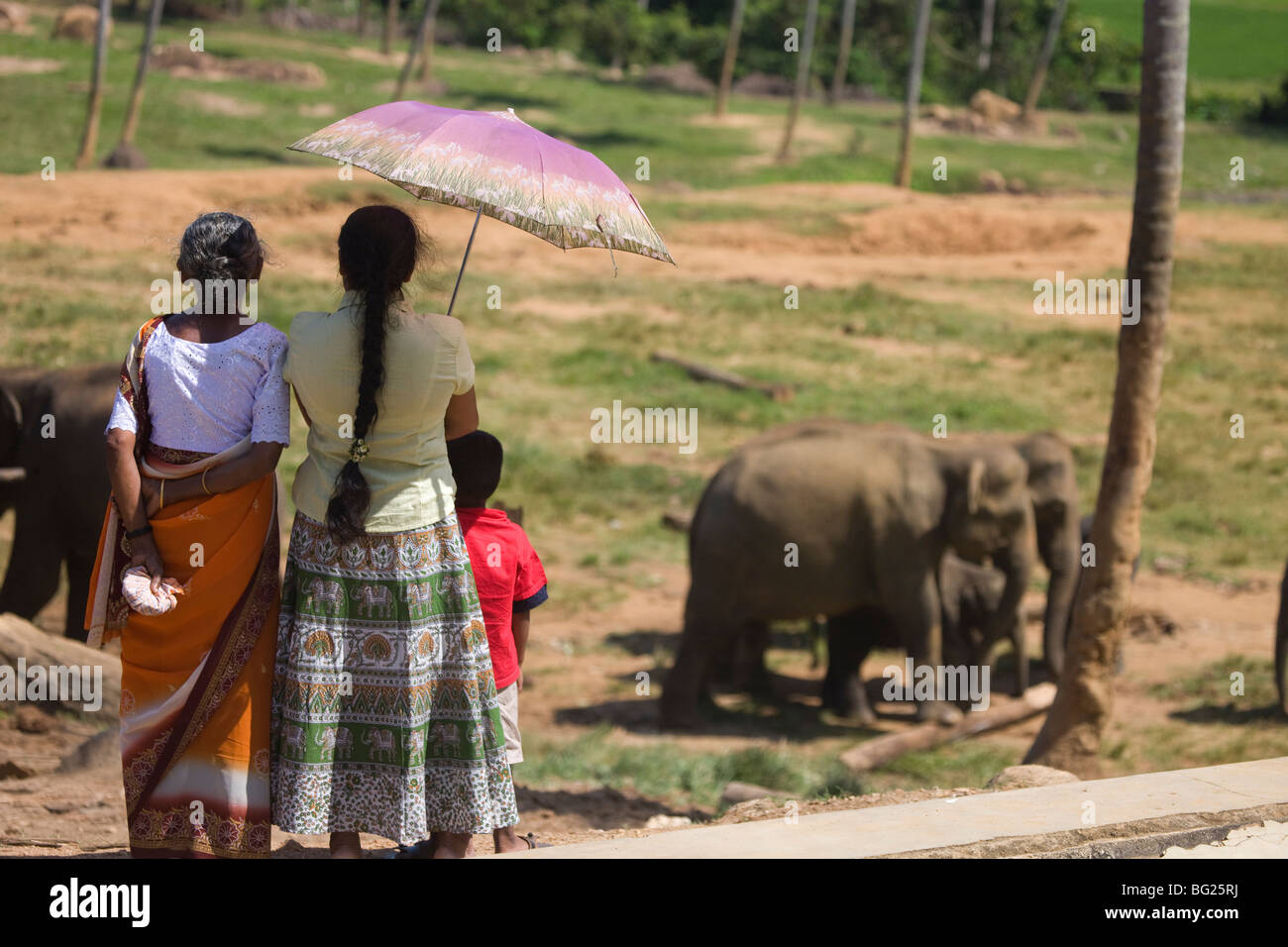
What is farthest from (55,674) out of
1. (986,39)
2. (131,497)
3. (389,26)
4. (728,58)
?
(986,39)

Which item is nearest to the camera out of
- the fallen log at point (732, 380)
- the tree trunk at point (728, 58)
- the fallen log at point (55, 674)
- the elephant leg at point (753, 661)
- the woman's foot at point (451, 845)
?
the woman's foot at point (451, 845)

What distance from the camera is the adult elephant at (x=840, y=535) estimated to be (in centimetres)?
1068

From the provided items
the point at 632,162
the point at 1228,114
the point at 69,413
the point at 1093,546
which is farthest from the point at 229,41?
the point at 1093,546

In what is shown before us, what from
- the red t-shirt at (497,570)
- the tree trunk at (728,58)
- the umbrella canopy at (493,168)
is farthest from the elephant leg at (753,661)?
the tree trunk at (728,58)

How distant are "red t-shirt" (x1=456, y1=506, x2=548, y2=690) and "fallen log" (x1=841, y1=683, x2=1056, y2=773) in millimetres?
4767

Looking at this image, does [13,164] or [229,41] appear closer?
[13,164]

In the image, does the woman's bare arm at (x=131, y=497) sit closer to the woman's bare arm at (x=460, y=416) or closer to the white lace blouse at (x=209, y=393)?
the white lace blouse at (x=209, y=393)

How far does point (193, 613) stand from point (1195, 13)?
8315cm

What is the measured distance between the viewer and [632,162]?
36.0 m

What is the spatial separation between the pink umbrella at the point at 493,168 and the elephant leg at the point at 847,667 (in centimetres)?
655

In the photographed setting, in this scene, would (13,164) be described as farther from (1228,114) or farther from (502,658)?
(1228,114)

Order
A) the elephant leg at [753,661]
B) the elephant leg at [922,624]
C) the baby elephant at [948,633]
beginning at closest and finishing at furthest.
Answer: the elephant leg at [922,624]
the baby elephant at [948,633]
the elephant leg at [753,661]

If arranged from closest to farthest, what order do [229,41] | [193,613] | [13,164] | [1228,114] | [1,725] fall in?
1. [193,613]
2. [1,725]
3. [13,164]
4. [229,41]
5. [1228,114]
